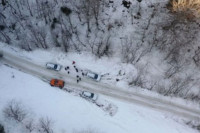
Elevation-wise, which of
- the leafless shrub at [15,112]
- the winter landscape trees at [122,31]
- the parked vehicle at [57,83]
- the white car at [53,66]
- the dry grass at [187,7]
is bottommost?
the leafless shrub at [15,112]

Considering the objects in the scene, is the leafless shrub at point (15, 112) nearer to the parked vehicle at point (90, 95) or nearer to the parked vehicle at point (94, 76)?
the parked vehicle at point (90, 95)

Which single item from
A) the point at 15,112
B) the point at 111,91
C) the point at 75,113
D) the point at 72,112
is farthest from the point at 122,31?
the point at 15,112

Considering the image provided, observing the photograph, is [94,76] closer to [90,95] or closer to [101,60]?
[90,95]

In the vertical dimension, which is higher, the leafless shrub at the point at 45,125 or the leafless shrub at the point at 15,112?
the leafless shrub at the point at 15,112

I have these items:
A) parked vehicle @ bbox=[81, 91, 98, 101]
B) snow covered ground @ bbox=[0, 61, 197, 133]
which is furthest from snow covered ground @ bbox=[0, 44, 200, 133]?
parked vehicle @ bbox=[81, 91, 98, 101]

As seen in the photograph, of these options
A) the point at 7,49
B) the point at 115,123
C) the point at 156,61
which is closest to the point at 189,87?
the point at 156,61

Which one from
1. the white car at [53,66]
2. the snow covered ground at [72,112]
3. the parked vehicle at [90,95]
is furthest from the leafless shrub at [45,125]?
the white car at [53,66]

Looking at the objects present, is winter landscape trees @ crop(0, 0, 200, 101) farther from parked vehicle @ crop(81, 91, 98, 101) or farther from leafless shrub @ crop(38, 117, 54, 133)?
leafless shrub @ crop(38, 117, 54, 133)

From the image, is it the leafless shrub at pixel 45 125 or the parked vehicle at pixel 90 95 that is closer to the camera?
the leafless shrub at pixel 45 125
